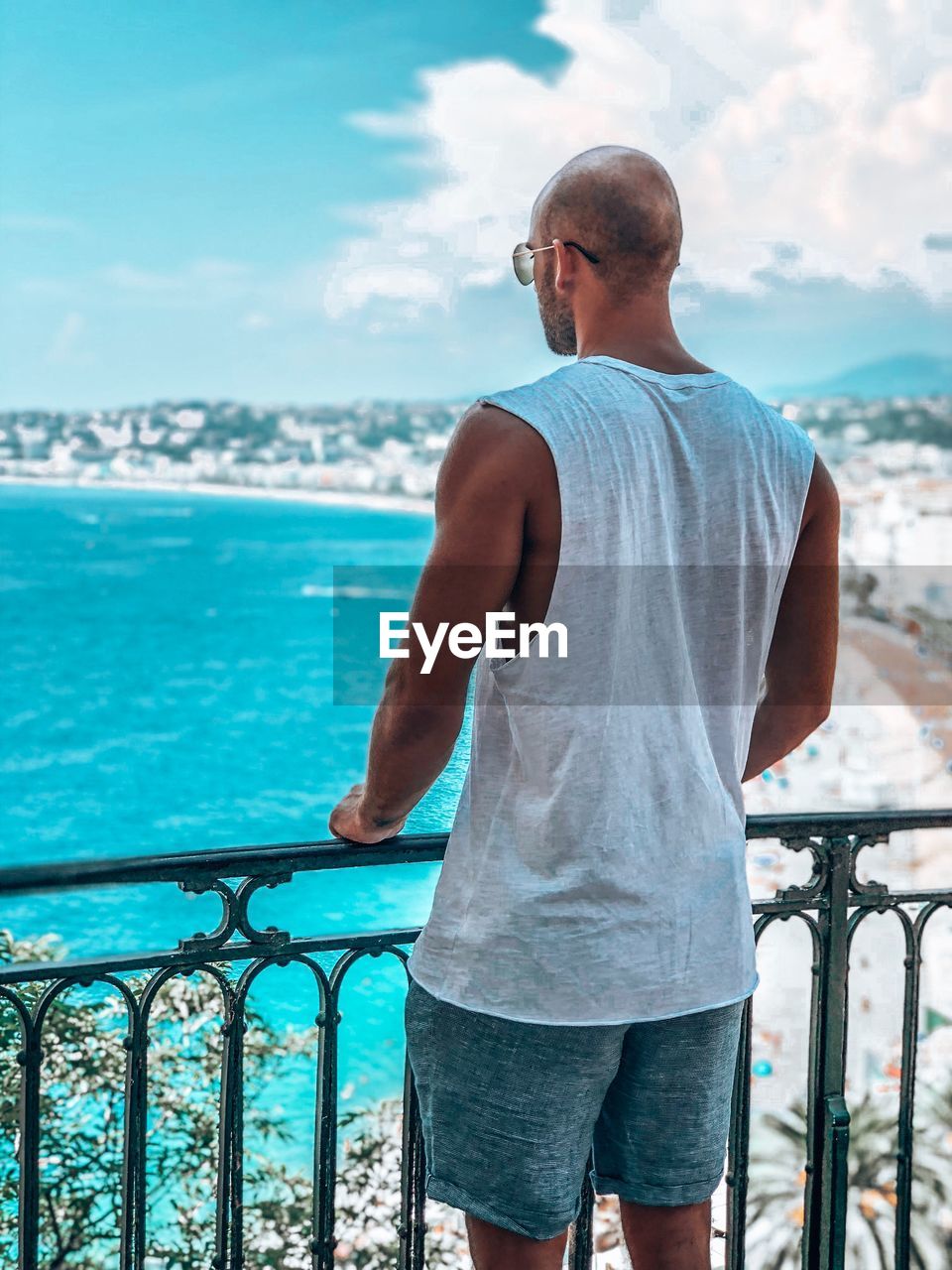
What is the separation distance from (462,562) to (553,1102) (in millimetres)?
490

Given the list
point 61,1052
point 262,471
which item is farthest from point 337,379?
point 61,1052

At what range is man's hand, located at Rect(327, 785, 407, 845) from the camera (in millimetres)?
1268

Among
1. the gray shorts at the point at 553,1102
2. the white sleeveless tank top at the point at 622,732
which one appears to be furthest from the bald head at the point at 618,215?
the gray shorts at the point at 553,1102

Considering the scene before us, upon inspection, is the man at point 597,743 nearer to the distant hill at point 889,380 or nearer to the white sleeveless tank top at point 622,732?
the white sleeveless tank top at point 622,732

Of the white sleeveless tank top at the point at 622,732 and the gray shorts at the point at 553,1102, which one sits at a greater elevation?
the white sleeveless tank top at the point at 622,732

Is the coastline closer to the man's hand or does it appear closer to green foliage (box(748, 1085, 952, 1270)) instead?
green foliage (box(748, 1085, 952, 1270))

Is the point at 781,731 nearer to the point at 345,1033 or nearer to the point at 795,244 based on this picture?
the point at 345,1033

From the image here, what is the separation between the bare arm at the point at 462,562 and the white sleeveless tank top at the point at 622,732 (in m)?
0.03

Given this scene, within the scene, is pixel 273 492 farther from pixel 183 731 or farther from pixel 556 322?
pixel 556 322

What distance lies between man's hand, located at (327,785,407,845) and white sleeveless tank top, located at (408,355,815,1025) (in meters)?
0.18

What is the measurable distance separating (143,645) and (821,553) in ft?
173

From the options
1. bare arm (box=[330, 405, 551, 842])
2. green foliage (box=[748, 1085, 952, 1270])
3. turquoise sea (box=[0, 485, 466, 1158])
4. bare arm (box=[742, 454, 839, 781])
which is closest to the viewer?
bare arm (box=[330, 405, 551, 842])

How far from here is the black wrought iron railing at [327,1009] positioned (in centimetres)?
137

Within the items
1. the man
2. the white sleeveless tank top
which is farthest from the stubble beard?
the white sleeveless tank top
